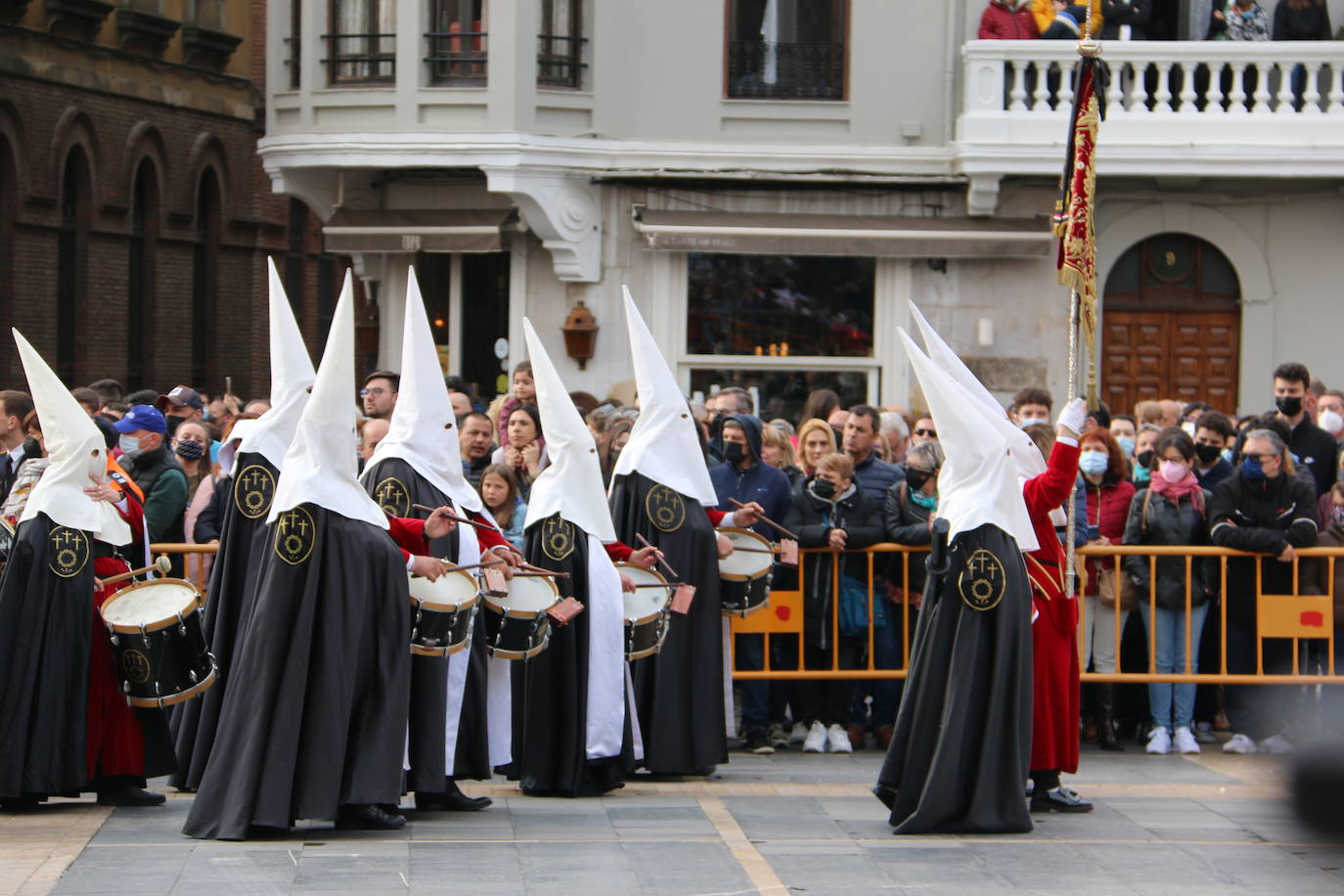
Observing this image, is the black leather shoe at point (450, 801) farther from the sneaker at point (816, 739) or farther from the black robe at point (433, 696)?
the sneaker at point (816, 739)

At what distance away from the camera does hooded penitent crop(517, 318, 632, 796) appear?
9953mm

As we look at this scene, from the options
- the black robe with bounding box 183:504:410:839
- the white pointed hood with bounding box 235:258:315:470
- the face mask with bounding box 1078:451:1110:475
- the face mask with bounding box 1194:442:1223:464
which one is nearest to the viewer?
the black robe with bounding box 183:504:410:839

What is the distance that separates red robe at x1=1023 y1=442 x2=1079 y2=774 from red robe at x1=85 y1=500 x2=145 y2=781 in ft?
13.7

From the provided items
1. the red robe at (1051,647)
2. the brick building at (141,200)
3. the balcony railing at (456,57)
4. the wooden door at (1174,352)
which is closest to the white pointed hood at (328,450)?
the red robe at (1051,647)

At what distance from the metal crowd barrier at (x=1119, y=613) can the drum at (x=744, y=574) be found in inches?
32.4

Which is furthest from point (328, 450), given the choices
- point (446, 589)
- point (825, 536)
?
point (825, 536)

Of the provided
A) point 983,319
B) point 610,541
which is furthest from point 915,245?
point 610,541

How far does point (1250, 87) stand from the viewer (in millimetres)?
19656

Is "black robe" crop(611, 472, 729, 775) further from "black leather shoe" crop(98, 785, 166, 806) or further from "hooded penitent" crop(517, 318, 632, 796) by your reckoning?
"black leather shoe" crop(98, 785, 166, 806)

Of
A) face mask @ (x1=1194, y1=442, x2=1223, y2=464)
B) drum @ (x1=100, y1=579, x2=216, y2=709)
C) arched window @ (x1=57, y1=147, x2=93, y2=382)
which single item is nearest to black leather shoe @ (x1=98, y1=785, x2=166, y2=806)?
drum @ (x1=100, y1=579, x2=216, y2=709)

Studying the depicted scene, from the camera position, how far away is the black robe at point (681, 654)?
417 inches

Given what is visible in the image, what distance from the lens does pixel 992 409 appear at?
909 cm

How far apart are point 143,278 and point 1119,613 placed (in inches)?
758

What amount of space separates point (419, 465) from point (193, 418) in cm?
530
